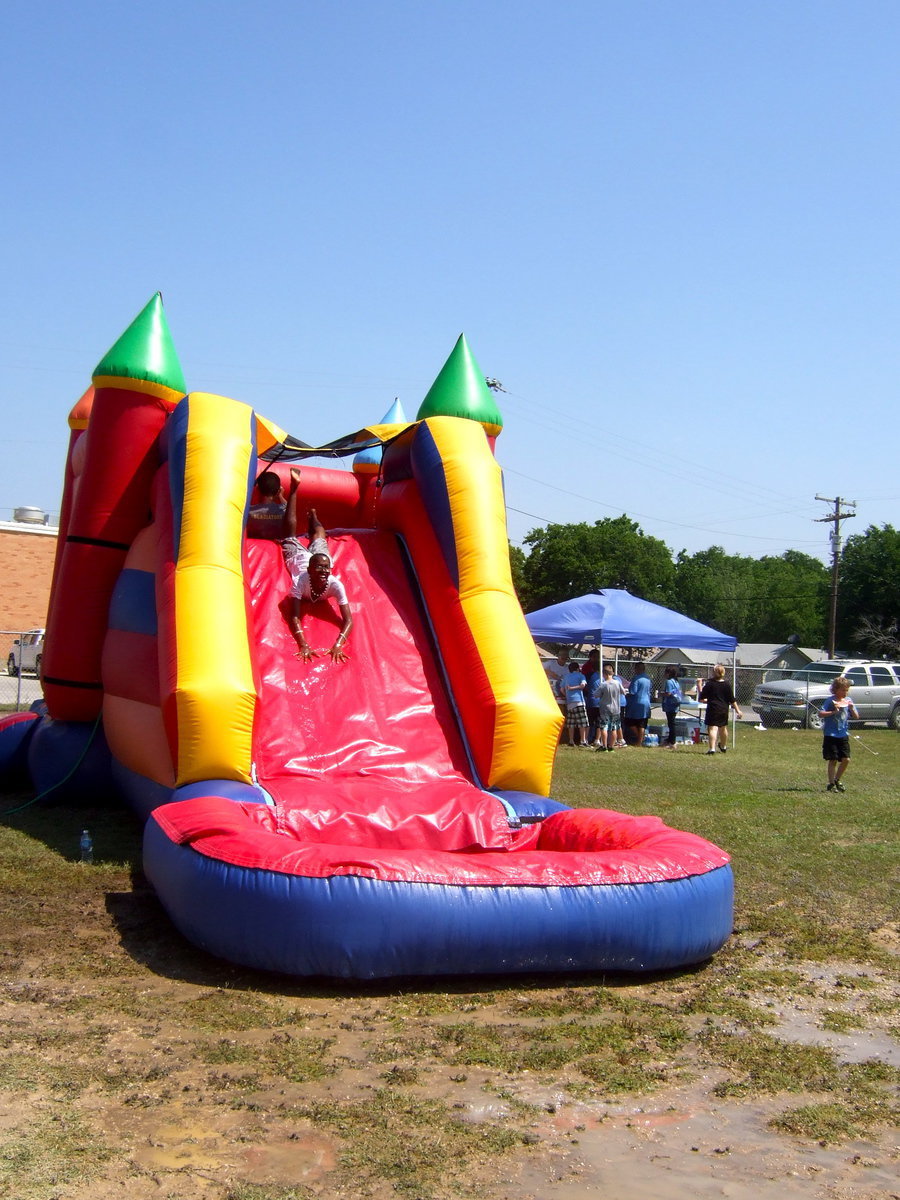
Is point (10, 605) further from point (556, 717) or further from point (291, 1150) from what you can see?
point (291, 1150)

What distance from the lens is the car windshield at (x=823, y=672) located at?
931 inches

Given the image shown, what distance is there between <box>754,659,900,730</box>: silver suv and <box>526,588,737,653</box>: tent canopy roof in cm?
496

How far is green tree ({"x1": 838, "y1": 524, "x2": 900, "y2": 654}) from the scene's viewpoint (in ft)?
144

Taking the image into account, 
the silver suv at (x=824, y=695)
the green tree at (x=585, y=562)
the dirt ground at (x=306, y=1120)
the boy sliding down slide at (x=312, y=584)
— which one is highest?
the green tree at (x=585, y=562)

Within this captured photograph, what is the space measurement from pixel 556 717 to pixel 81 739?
3670 mm

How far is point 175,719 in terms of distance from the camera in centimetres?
618

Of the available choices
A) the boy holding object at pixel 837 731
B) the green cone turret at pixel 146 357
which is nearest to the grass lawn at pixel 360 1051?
the green cone turret at pixel 146 357

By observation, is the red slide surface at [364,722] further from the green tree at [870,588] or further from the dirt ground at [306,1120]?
the green tree at [870,588]

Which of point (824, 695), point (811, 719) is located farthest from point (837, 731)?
point (824, 695)

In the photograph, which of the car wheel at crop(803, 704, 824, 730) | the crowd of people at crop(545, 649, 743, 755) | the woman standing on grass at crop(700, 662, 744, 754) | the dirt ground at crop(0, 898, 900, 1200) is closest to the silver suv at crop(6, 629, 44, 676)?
the crowd of people at crop(545, 649, 743, 755)

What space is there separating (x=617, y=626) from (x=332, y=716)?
33.6ft

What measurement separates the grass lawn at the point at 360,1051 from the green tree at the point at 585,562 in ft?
136

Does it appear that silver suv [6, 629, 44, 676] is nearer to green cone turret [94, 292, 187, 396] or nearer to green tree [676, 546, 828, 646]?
green cone turret [94, 292, 187, 396]

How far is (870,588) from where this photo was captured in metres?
45.2
